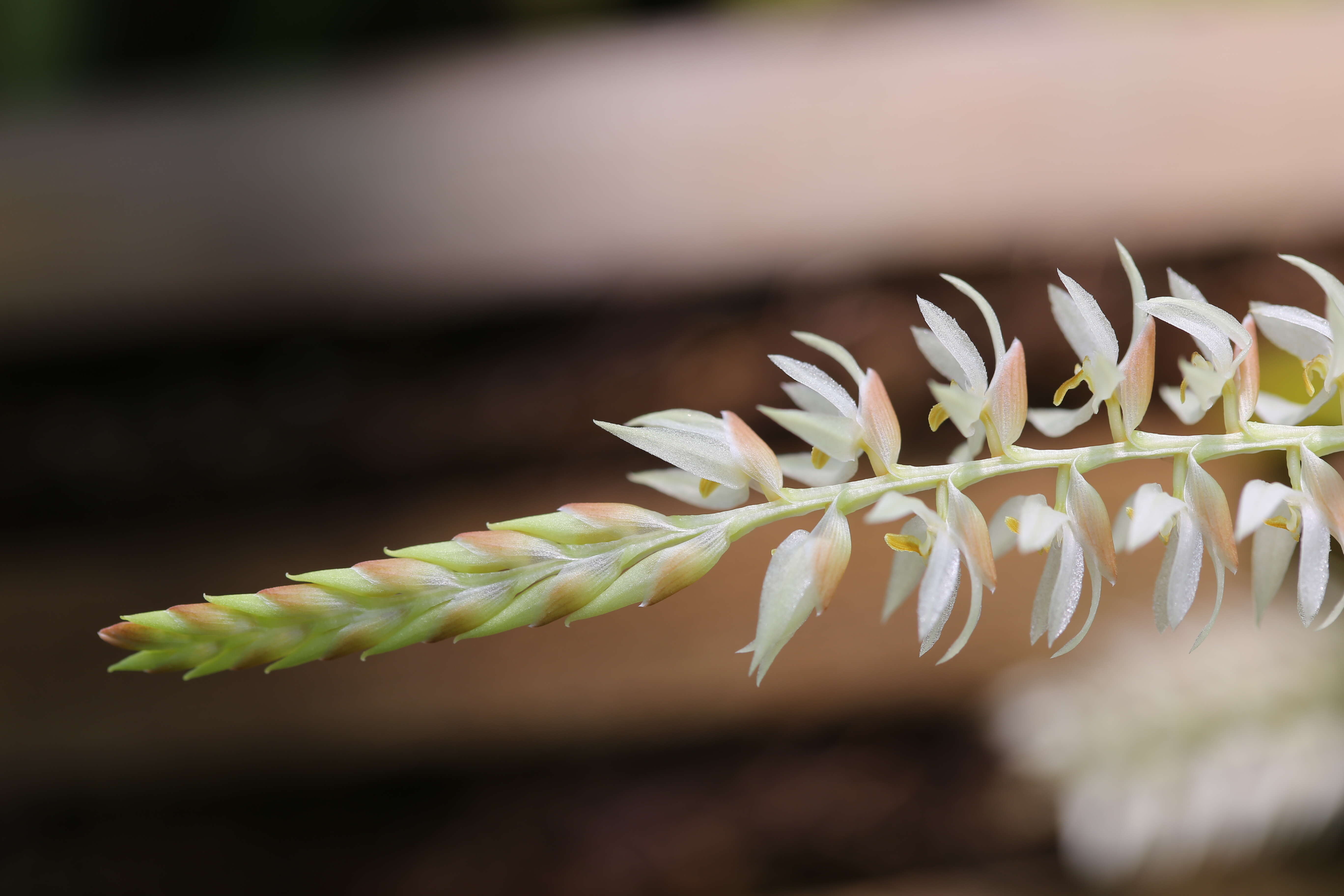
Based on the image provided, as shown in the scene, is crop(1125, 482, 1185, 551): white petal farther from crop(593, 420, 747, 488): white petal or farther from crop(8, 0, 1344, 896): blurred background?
crop(8, 0, 1344, 896): blurred background

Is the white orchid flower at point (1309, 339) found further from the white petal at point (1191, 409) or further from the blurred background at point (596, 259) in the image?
the blurred background at point (596, 259)

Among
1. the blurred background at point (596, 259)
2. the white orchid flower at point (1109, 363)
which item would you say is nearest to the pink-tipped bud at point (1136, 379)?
the white orchid flower at point (1109, 363)

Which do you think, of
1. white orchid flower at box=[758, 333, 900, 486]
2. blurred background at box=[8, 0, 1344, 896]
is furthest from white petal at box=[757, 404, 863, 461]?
blurred background at box=[8, 0, 1344, 896]

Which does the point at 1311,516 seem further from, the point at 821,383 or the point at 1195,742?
the point at 1195,742

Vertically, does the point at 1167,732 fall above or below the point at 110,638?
below

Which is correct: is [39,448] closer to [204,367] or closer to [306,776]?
[204,367]

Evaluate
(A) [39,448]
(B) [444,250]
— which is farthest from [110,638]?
(A) [39,448]

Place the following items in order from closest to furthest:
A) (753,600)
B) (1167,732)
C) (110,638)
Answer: (110,638) < (1167,732) < (753,600)
